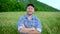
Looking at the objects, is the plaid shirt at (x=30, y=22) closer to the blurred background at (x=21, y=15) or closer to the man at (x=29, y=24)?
the man at (x=29, y=24)

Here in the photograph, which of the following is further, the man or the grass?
the grass

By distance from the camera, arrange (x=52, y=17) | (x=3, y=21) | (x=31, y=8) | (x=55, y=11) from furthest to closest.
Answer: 1. (x=55, y=11)
2. (x=52, y=17)
3. (x=3, y=21)
4. (x=31, y=8)

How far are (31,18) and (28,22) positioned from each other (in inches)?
2.5

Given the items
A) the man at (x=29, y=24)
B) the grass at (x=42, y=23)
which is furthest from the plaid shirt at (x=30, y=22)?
the grass at (x=42, y=23)

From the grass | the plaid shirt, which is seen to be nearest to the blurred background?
the grass

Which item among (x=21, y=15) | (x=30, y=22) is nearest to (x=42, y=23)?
(x=21, y=15)

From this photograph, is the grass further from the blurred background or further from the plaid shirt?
the plaid shirt

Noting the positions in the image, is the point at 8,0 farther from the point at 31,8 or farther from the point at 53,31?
the point at 31,8

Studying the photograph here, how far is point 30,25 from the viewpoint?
2582 mm

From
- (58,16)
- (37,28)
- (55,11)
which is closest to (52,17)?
(58,16)

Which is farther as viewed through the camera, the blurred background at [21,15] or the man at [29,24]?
the blurred background at [21,15]

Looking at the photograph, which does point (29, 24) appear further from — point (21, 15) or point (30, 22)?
point (21, 15)

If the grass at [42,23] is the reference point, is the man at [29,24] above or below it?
above

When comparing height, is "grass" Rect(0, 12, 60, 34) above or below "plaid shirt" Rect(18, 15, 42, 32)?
below
